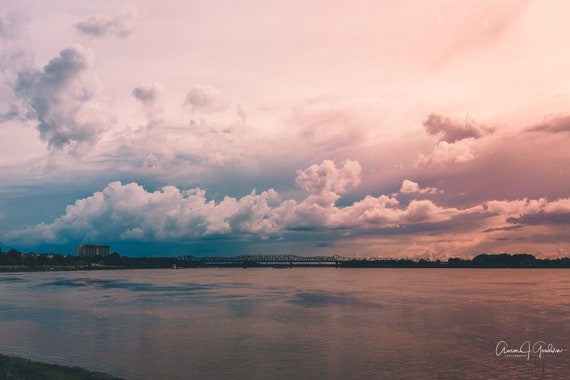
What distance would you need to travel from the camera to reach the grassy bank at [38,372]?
33.0 metres

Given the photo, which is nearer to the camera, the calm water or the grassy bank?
the grassy bank

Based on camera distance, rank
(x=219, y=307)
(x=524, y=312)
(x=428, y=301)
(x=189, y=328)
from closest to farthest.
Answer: (x=189, y=328)
(x=524, y=312)
(x=219, y=307)
(x=428, y=301)

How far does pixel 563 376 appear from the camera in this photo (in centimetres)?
3941

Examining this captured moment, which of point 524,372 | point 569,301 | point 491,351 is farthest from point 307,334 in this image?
point 569,301

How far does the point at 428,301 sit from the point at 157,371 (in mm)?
74043

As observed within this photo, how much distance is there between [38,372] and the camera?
115ft

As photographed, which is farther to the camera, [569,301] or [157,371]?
[569,301]

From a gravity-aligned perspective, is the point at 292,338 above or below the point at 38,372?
below

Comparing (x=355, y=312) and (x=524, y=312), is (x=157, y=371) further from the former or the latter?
(x=524, y=312)

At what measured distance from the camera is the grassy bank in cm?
3303

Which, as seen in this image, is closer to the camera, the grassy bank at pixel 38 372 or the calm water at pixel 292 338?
the grassy bank at pixel 38 372

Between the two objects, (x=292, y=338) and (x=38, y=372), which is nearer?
(x=38, y=372)

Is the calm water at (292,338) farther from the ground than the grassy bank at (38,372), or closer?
closer

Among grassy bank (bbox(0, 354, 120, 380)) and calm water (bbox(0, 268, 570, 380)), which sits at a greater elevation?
grassy bank (bbox(0, 354, 120, 380))
